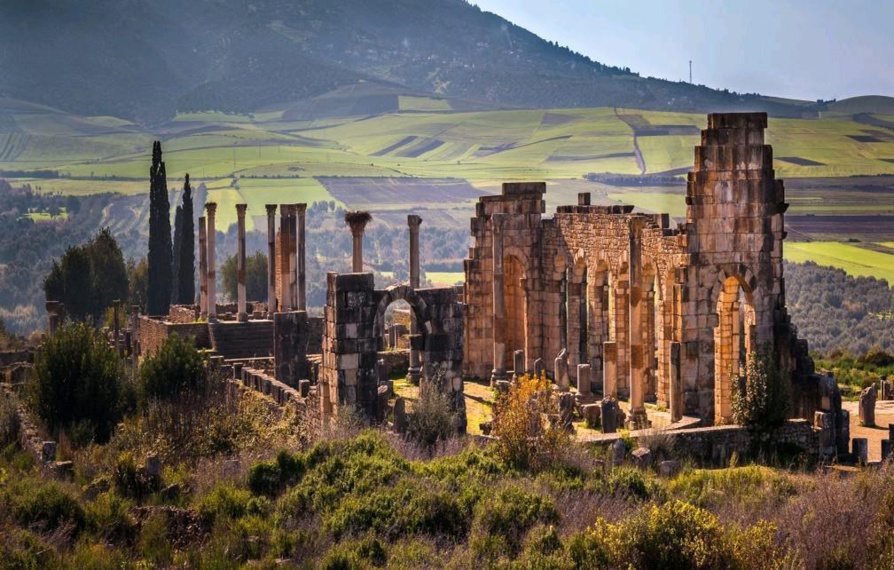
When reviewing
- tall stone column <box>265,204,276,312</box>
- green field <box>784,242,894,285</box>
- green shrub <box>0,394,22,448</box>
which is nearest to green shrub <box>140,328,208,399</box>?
green shrub <box>0,394,22,448</box>

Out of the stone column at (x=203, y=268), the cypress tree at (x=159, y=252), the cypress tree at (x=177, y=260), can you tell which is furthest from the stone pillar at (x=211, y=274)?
the cypress tree at (x=177, y=260)

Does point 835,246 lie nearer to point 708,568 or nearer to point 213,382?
point 213,382

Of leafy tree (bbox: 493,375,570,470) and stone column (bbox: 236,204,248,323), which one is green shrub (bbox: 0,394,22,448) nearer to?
stone column (bbox: 236,204,248,323)

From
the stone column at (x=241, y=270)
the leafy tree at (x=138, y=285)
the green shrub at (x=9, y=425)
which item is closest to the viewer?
the green shrub at (x=9, y=425)

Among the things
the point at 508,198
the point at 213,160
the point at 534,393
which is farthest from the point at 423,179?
the point at 534,393

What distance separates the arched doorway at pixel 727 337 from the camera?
104ft

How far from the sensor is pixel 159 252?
66.4 meters

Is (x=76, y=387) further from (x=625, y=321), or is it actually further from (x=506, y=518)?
(x=506, y=518)

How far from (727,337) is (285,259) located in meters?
16.4

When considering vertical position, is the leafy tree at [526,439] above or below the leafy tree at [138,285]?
below

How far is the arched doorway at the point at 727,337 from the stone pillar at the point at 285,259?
1567 centimetres

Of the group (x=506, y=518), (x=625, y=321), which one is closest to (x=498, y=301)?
(x=625, y=321)

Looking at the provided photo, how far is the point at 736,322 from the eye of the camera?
3262 cm

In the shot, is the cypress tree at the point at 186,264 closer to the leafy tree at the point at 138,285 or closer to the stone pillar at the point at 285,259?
the leafy tree at the point at 138,285
